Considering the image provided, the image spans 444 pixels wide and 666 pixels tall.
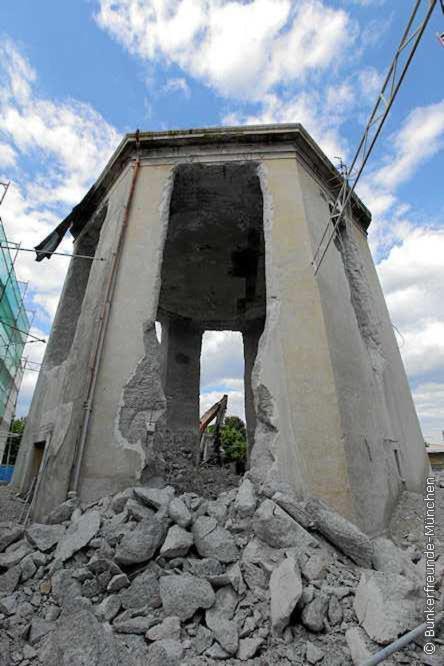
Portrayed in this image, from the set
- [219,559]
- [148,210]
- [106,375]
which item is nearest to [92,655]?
[219,559]

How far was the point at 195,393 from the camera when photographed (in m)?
10.4

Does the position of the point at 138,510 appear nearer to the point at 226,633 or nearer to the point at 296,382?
the point at 226,633

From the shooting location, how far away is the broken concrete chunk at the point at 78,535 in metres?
3.12

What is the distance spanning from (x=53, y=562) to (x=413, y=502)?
442 centimetres

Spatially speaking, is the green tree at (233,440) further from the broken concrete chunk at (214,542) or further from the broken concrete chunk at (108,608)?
the broken concrete chunk at (108,608)

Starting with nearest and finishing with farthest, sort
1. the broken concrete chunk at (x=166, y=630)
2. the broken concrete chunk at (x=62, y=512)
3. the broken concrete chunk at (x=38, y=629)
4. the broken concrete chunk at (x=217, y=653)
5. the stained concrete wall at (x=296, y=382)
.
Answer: the broken concrete chunk at (x=217, y=653) → the broken concrete chunk at (x=166, y=630) → the broken concrete chunk at (x=38, y=629) → the broken concrete chunk at (x=62, y=512) → the stained concrete wall at (x=296, y=382)

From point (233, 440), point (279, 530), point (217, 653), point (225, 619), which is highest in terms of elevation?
point (233, 440)

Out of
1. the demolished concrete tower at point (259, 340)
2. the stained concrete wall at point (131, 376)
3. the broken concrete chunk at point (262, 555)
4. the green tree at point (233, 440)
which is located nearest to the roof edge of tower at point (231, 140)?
the demolished concrete tower at point (259, 340)

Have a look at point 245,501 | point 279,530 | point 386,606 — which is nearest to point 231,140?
point 245,501

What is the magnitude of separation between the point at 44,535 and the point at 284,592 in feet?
7.66

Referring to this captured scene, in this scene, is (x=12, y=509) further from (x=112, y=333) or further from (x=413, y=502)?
(x=413, y=502)

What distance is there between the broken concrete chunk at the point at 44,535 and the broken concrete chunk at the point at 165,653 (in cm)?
155

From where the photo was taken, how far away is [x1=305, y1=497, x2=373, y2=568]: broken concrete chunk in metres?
3.12

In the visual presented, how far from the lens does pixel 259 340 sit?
18.5ft
